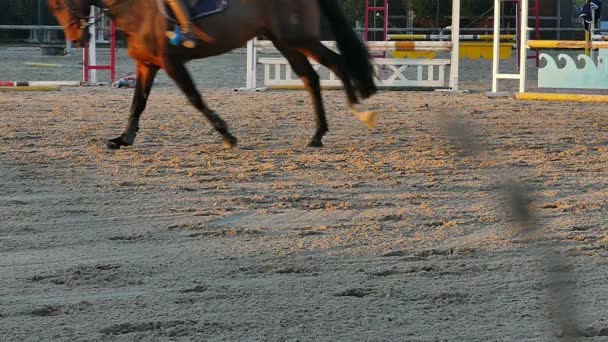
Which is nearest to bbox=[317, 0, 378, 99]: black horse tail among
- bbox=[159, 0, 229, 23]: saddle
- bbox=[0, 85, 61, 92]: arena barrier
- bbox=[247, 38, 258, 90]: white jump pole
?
bbox=[159, 0, 229, 23]: saddle

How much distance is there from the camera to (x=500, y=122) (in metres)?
11.8

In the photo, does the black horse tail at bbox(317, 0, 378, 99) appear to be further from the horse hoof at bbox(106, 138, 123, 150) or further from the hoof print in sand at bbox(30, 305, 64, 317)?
the hoof print in sand at bbox(30, 305, 64, 317)

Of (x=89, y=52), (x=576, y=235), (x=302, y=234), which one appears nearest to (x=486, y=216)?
(x=576, y=235)

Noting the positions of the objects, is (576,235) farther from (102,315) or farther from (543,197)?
(102,315)

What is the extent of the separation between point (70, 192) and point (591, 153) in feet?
14.9

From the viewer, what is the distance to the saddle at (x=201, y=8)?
8.27 m

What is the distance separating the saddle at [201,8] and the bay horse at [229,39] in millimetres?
38

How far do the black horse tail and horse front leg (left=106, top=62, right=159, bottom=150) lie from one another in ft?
5.14

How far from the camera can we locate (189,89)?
8.61 metres

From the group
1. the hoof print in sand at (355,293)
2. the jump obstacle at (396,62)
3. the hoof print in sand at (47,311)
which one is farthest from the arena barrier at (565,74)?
the hoof print in sand at (47,311)

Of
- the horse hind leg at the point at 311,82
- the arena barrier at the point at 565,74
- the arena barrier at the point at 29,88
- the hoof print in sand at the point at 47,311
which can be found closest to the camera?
the hoof print in sand at the point at 47,311

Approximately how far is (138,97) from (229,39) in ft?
2.93

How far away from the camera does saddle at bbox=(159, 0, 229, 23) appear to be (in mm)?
8266

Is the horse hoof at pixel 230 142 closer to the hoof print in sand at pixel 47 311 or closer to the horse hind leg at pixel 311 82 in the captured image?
the horse hind leg at pixel 311 82
